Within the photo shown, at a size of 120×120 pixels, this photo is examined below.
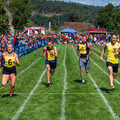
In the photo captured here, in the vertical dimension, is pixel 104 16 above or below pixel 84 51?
above

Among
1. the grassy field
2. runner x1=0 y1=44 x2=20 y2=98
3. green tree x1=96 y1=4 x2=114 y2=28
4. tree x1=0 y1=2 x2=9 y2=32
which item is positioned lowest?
the grassy field

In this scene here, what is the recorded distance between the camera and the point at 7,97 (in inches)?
356

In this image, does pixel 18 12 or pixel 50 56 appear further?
pixel 18 12

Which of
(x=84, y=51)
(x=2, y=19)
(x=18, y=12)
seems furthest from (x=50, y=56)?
(x=18, y=12)

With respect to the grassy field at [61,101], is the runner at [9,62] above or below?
above

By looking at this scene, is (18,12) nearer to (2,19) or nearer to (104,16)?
(2,19)

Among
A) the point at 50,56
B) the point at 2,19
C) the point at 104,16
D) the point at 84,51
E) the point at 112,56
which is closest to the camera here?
the point at 112,56

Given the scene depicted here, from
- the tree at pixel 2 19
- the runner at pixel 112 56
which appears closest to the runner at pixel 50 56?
the runner at pixel 112 56

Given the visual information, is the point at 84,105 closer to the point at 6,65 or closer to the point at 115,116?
the point at 115,116

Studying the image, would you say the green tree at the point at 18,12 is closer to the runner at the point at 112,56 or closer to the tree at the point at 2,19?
the tree at the point at 2,19

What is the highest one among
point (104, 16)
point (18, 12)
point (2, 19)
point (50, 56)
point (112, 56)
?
point (104, 16)

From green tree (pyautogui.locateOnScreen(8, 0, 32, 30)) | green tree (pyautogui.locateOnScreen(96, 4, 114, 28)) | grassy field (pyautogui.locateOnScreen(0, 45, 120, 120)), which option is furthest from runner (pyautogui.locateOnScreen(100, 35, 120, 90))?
green tree (pyautogui.locateOnScreen(96, 4, 114, 28))

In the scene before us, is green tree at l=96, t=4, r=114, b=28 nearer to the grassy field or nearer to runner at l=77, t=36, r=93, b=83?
runner at l=77, t=36, r=93, b=83

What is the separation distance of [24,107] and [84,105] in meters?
1.72
